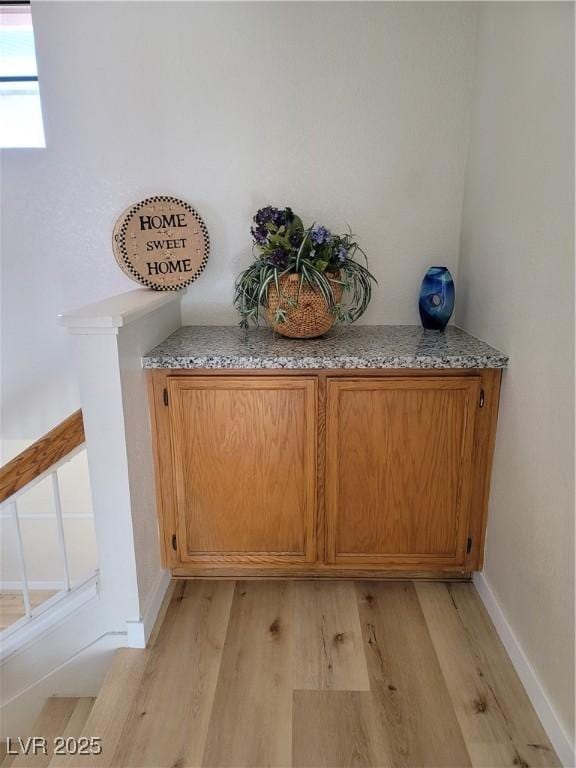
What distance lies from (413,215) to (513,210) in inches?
22.6

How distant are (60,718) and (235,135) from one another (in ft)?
7.31

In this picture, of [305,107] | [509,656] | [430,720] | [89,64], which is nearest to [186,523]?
[430,720]

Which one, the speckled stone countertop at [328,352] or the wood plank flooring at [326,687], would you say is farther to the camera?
the speckled stone countertop at [328,352]

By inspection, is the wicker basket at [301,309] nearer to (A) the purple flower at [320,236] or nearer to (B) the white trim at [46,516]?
(A) the purple flower at [320,236]

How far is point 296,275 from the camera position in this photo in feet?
5.67

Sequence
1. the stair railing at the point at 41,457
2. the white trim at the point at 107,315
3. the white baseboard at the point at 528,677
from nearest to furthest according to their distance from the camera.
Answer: the white baseboard at the point at 528,677 < the white trim at the point at 107,315 < the stair railing at the point at 41,457

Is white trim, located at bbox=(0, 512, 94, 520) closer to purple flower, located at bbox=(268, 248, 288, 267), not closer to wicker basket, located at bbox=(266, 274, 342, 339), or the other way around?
wicker basket, located at bbox=(266, 274, 342, 339)

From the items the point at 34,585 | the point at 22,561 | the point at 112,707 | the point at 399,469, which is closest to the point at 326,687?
the point at 112,707

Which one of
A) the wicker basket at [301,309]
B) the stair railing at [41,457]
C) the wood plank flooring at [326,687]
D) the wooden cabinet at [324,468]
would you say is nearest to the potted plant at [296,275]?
the wicker basket at [301,309]

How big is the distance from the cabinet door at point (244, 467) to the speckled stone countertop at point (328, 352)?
7cm

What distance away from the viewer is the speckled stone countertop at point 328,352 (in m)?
1.62

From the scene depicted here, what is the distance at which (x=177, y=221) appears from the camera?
6.59 feet

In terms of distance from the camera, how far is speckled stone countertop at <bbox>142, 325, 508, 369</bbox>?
1.62 m

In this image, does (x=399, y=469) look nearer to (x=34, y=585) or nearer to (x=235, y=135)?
(x=235, y=135)
